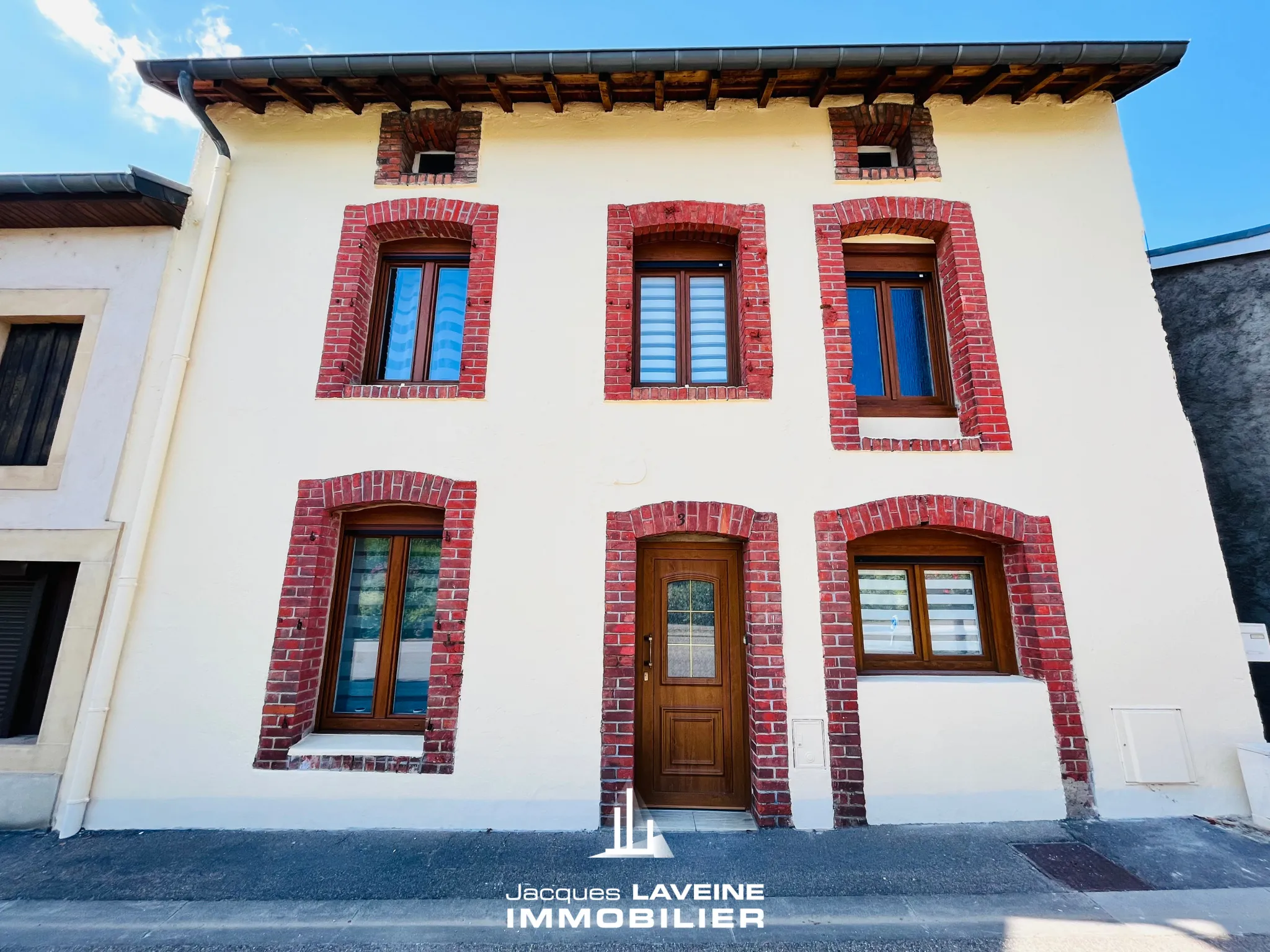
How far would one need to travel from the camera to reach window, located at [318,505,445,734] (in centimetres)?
443

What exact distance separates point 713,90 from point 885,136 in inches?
73.4

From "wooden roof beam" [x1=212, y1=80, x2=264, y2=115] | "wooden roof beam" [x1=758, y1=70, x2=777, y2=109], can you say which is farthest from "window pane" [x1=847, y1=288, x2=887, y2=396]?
"wooden roof beam" [x1=212, y1=80, x2=264, y2=115]

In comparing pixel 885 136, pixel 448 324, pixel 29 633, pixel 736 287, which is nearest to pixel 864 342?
pixel 736 287

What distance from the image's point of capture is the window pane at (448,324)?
508cm

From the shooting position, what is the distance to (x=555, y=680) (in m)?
4.11

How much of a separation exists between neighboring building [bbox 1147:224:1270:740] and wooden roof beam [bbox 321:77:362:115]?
821cm

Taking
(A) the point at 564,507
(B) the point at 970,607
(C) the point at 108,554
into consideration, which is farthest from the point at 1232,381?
(C) the point at 108,554

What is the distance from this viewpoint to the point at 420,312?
5.20 meters

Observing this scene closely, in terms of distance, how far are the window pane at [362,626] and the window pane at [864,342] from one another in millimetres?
4450

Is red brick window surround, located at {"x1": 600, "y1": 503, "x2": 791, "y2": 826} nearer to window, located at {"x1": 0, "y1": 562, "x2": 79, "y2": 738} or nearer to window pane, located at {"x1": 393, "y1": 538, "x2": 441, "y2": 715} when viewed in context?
window pane, located at {"x1": 393, "y1": 538, "x2": 441, "y2": 715}

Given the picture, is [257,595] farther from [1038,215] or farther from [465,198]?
[1038,215]

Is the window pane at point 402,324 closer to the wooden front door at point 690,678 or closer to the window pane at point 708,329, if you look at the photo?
the window pane at point 708,329

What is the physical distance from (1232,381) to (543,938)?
296 inches

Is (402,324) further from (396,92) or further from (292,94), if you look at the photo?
(292,94)
